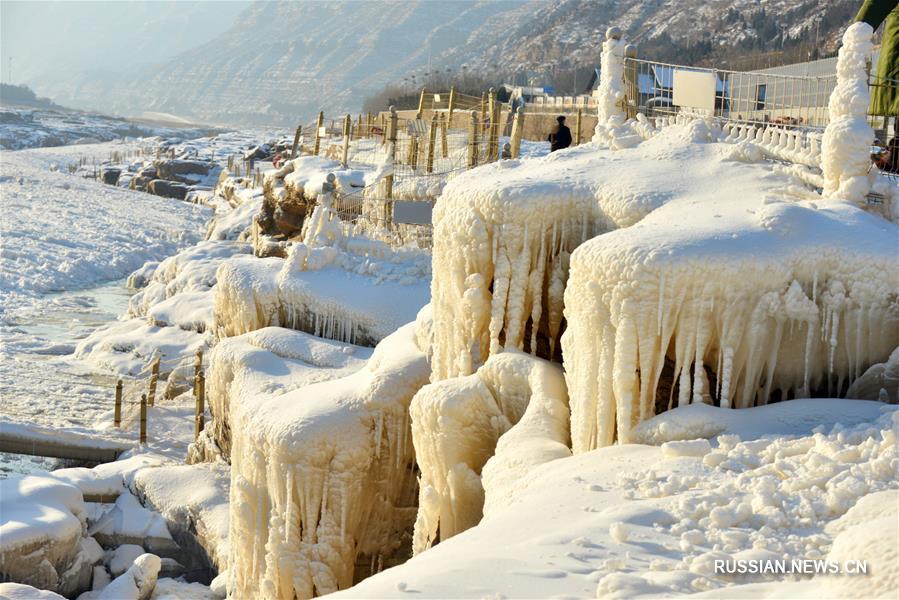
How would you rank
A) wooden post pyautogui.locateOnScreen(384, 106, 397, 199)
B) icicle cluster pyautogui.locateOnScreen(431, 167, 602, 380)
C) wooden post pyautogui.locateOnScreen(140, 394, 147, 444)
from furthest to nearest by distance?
1. wooden post pyautogui.locateOnScreen(384, 106, 397, 199)
2. wooden post pyautogui.locateOnScreen(140, 394, 147, 444)
3. icicle cluster pyautogui.locateOnScreen(431, 167, 602, 380)

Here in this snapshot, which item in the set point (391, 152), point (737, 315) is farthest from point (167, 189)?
point (737, 315)

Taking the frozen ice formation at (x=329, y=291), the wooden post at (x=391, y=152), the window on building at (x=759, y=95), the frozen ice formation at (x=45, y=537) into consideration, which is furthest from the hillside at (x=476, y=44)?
the frozen ice formation at (x=45, y=537)

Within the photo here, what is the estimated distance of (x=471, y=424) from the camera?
935 centimetres

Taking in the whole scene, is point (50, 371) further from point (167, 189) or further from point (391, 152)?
point (167, 189)

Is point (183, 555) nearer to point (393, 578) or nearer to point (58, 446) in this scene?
point (58, 446)

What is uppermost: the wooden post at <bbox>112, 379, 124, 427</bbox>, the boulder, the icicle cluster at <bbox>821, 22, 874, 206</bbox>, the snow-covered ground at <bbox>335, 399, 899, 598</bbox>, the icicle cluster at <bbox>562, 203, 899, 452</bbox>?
the icicle cluster at <bbox>821, 22, 874, 206</bbox>

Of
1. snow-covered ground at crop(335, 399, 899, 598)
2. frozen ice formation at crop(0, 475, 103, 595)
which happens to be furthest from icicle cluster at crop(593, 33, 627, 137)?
frozen ice formation at crop(0, 475, 103, 595)

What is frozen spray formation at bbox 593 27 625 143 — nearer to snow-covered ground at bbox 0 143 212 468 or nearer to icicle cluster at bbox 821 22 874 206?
icicle cluster at bbox 821 22 874 206

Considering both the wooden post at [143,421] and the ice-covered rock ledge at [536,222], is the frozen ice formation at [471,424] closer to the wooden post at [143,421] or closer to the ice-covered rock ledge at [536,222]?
the ice-covered rock ledge at [536,222]

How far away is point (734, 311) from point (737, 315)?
0.12 ft

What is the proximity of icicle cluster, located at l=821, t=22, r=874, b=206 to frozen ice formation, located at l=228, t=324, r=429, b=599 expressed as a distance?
175 inches

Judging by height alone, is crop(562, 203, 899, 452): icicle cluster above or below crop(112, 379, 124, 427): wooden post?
above

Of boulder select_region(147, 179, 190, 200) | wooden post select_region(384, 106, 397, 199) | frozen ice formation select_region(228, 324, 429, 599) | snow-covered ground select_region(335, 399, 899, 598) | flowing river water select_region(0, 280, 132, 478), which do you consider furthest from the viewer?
boulder select_region(147, 179, 190, 200)

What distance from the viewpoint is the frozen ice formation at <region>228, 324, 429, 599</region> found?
10711 mm
